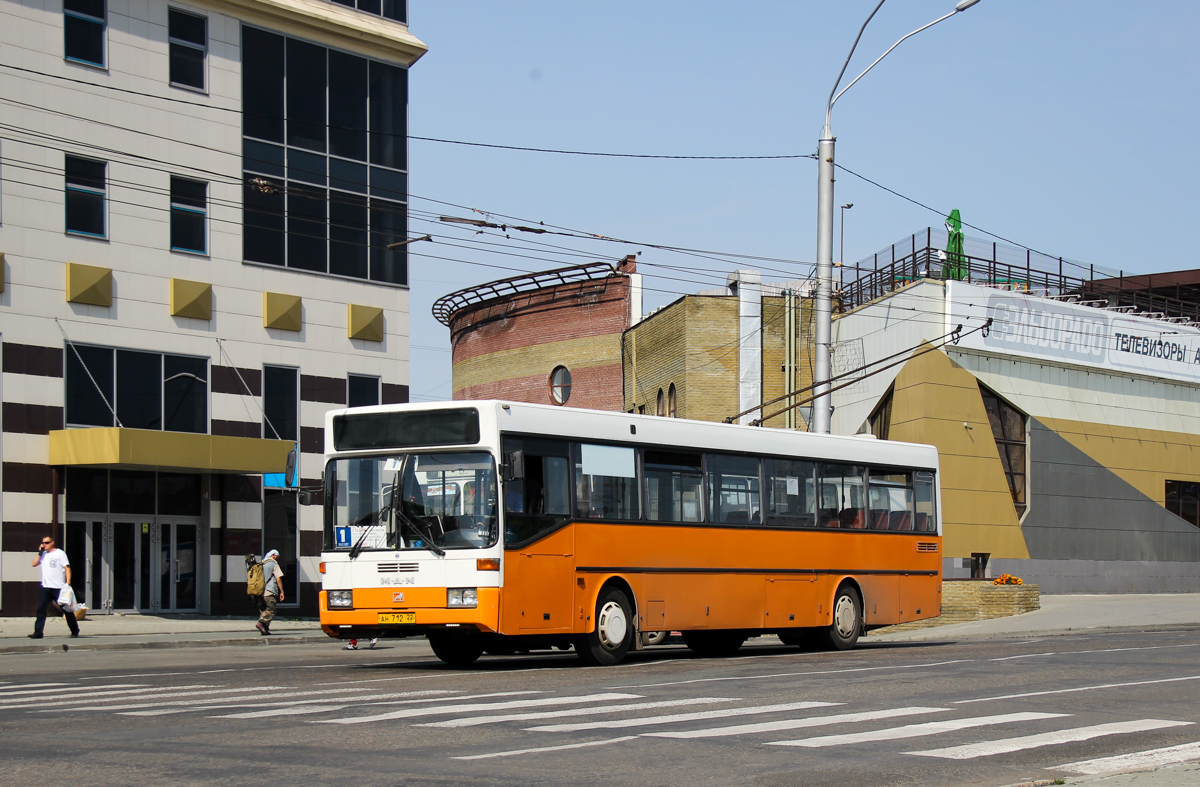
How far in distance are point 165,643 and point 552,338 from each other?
32063mm

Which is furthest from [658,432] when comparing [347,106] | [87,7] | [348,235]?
[347,106]

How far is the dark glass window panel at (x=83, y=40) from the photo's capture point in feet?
101

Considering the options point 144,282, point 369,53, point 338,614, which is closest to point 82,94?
point 144,282

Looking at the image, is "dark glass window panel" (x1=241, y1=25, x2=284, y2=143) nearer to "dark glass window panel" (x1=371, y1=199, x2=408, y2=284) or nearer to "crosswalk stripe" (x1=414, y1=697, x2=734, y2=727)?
"dark glass window panel" (x1=371, y1=199, x2=408, y2=284)

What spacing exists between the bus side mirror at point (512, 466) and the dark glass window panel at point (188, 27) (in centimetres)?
2169

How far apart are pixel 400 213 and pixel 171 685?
80.2ft

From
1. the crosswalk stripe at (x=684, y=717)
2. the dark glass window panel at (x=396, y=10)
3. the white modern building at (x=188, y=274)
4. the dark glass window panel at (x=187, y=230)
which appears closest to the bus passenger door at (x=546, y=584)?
the crosswalk stripe at (x=684, y=717)

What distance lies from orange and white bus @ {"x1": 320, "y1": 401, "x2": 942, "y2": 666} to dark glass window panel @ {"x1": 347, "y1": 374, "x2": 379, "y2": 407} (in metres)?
18.3

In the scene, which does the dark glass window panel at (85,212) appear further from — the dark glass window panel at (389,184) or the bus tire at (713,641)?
the bus tire at (713,641)

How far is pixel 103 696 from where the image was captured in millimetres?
12320

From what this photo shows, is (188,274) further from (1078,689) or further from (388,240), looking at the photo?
(1078,689)

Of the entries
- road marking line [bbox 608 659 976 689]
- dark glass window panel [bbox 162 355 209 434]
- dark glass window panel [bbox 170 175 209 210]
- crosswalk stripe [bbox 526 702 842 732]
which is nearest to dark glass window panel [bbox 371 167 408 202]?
dark glass window panel [bbox 170 175 209 210]

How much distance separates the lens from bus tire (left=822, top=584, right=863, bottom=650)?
2098 cm

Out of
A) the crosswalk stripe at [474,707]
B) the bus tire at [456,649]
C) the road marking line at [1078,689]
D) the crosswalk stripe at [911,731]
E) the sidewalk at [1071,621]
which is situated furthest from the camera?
the sidewalk at [1071,621]
